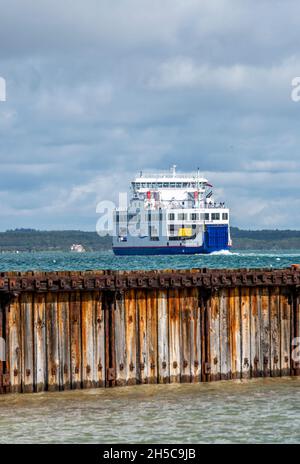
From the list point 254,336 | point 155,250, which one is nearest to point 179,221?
point 155,250

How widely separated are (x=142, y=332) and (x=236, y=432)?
11.7ft

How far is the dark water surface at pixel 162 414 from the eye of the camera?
56.0 feet

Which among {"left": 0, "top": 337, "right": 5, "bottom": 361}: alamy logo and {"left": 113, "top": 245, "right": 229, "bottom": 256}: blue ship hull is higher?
{"left": 113, "top": 245, "right": 229, "bottom": 256}: blue ship hull

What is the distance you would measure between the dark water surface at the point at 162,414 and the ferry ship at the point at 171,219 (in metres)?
138

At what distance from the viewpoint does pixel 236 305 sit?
20.8 m

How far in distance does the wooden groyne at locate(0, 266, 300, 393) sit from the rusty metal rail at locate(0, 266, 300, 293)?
2cm

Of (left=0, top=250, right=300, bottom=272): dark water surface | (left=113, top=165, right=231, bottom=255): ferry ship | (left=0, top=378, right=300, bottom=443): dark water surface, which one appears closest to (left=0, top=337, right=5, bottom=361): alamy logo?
(left=0, top=378, right=300, bottom=443): dark water surface

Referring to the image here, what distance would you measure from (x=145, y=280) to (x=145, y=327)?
1.00 meters

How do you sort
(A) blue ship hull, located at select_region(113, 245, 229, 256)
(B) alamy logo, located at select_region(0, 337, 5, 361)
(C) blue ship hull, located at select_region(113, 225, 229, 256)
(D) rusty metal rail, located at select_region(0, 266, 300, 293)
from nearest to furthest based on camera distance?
(B) alamy logo, located at select_region(0, 337, 5, 361) → (D) rusty metal rail, located at select_region(0, 266, 300, 293) → (C) blue ship hull, located at select_region(113, 225, 229, 256) → (A) blue ship hull, located at select_region(113, 245, 229, 256)

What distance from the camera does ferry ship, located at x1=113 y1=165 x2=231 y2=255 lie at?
159375 mm

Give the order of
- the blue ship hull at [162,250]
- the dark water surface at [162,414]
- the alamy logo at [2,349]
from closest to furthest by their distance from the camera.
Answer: the dark water surface at [162,414]
the alamy logo at [2,349]
the blue ship hull at [162,250]

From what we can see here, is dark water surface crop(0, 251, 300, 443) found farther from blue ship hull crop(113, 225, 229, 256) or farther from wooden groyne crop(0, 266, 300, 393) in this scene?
blue ship hull crop(113, 225, 229, 256)

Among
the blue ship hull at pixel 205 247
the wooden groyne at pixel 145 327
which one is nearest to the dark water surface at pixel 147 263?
the blue ship hull at pixel 205 247

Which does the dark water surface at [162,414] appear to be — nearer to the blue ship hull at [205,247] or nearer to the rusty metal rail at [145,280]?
the rusty metal rail at [145,280]
